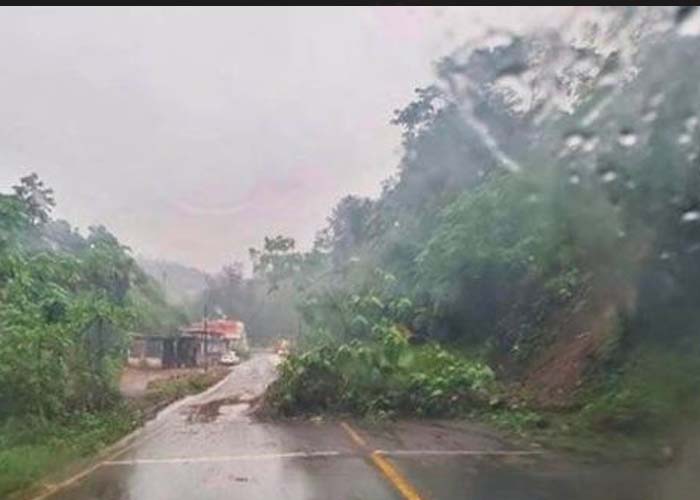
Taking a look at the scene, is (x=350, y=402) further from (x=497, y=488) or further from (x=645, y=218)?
(x=645, y=218)

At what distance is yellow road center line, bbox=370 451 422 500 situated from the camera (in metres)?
7.09

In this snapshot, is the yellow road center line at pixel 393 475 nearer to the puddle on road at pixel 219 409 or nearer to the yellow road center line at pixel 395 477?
the yellow road center line at pixel 395 477

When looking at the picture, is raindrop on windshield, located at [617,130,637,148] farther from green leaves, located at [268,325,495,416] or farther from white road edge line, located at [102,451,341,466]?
green leaves, located at [268,325,495,416]

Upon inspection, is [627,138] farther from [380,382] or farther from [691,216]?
[380,382]

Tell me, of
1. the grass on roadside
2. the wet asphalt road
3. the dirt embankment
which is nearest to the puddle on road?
the grass on roadside

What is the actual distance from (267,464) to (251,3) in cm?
680

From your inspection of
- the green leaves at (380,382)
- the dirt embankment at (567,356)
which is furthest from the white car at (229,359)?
the green leaves at (380,382)

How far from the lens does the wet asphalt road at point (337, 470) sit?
730 centimetres

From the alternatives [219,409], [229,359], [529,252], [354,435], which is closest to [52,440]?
[354,435]

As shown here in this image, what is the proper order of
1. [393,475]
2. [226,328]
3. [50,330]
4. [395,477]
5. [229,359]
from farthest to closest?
[226,328] → [229,359] → [50,330] → [393,475] → [395,477]

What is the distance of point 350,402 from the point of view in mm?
17016

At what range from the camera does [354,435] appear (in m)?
12.8

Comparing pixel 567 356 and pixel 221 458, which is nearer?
pixel 221 458

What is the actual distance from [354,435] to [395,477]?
4824 mm
